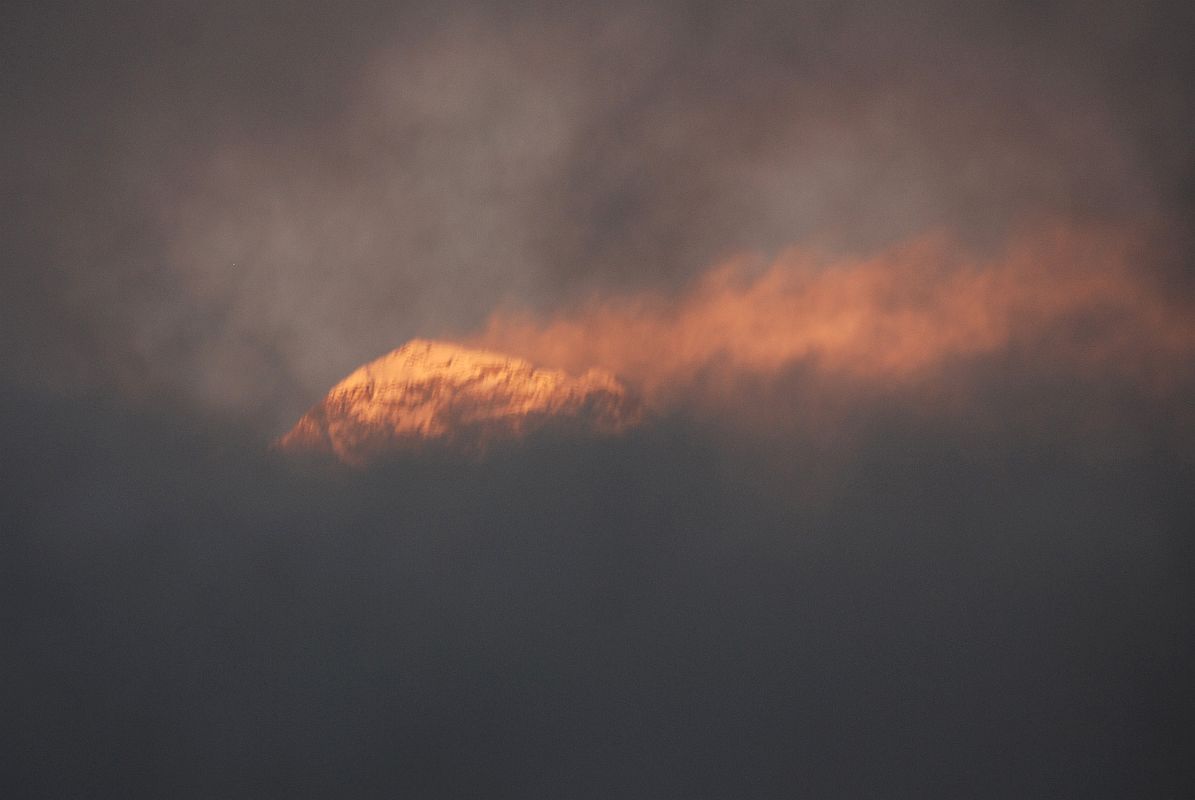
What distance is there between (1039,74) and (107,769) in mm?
3687

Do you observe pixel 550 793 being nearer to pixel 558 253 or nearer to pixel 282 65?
pixel 558 253

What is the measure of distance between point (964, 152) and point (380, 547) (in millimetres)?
2304

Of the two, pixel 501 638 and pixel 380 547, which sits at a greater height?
pixel 380 547

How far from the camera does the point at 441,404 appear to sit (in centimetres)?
373

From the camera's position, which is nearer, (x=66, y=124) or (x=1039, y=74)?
(x=1039, y=74)

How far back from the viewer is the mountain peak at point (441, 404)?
3699 mm

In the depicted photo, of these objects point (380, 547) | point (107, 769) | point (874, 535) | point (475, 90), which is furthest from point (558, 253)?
point (107, 769)

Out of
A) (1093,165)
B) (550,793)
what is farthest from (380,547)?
(1093,165)

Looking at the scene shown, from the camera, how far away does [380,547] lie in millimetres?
3658

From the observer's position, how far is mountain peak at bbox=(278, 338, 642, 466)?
12.1ft

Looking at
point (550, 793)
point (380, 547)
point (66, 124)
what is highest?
point (66, 124)

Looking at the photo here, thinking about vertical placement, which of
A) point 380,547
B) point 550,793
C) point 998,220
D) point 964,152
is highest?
point 964,152

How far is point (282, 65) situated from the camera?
12.5 ft

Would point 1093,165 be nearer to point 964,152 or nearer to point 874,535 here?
point 964,152
